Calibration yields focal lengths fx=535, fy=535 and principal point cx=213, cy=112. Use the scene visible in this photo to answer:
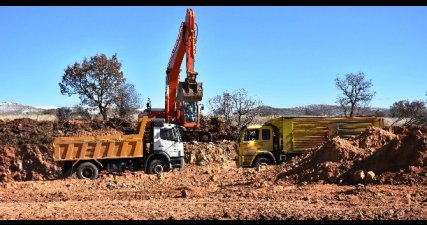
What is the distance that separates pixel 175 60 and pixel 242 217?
18793mm

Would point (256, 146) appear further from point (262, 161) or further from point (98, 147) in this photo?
point (98, 147)

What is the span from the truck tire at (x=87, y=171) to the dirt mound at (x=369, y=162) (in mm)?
7938

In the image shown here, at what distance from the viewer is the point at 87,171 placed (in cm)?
2125

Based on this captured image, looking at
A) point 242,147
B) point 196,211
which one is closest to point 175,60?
point 242,147

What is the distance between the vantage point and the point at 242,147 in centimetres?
2197

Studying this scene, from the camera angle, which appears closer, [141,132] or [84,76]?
[141,132]

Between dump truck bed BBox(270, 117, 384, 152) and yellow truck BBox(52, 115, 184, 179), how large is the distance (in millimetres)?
4499

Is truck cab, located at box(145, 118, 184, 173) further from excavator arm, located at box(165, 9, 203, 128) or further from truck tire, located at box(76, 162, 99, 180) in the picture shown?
excavator arm, located at box(165, 9, 203, 128)

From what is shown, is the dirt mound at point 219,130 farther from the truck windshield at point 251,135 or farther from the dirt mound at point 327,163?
the dirt mound at point 327,163

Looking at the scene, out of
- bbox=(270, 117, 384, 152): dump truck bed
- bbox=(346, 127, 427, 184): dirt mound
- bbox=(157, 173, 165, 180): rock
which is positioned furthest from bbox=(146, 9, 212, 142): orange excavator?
bbox=(346, 127, 427, 184): dirt mound

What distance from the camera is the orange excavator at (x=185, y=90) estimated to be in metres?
24.5

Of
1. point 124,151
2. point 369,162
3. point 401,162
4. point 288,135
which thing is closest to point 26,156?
point 124,151
